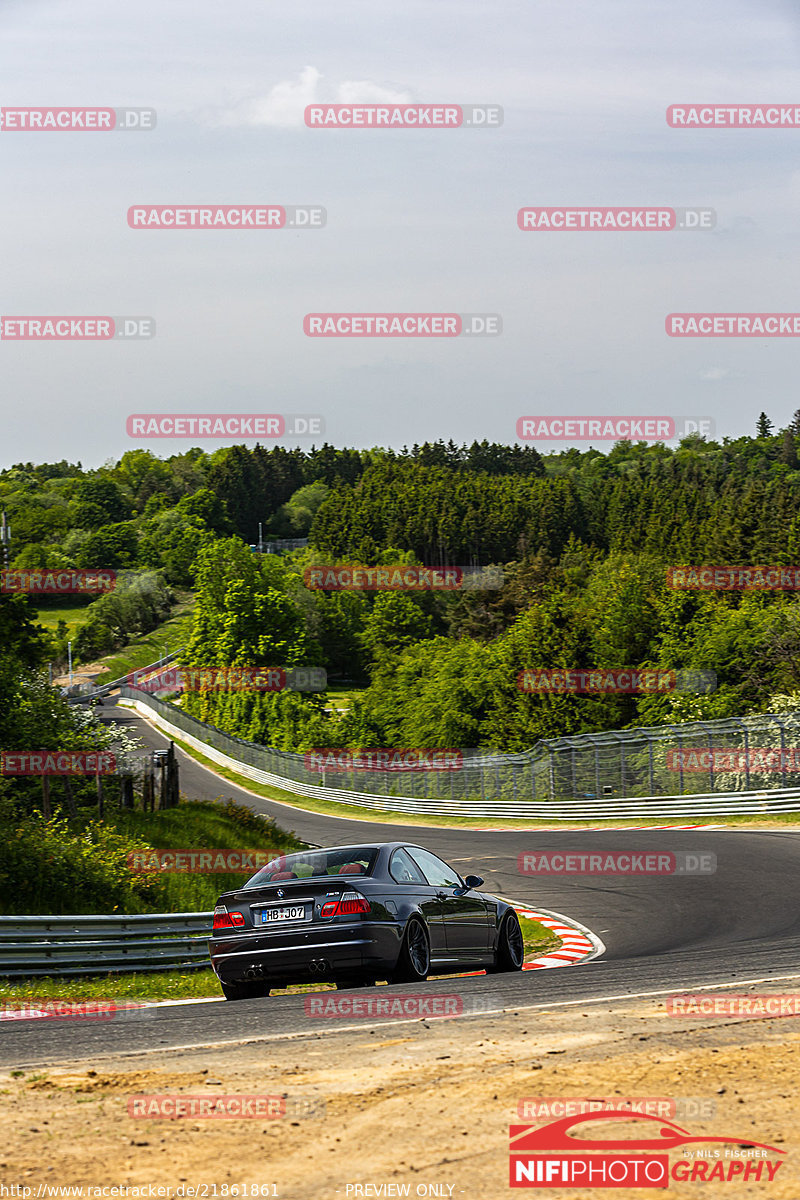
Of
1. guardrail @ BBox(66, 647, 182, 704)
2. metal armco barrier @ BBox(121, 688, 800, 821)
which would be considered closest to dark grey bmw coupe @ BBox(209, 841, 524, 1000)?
metal armco barrier @ BBox(121, 688, 800, 821)

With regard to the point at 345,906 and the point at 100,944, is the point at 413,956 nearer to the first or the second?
the point at 345,906

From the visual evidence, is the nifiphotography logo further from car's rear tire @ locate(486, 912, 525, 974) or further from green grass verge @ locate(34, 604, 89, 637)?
green grass verge @ locate(34, 604, 89, 637)

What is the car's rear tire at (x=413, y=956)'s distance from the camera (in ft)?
32.9

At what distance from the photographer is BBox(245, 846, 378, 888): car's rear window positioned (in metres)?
10.3

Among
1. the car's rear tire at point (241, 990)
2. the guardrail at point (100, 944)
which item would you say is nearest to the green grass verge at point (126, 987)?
the guardrail at point (100, 944)

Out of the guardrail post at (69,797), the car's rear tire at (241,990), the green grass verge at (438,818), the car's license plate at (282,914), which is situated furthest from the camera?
the green grass verge at (438,818)

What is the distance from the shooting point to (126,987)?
12.4 m

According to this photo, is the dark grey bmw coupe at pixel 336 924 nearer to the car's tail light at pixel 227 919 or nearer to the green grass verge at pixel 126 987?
the car's tail light at pixel 227 919

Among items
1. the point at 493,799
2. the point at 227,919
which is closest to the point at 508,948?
the point at 227,919

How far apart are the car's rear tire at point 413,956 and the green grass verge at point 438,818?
19.7m

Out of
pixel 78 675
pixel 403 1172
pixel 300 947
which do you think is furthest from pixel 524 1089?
pixel 78 675

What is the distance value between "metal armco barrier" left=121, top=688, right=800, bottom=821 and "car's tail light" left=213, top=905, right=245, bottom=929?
71.2ft

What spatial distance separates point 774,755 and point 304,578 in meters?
116

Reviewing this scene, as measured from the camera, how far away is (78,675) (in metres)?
132
